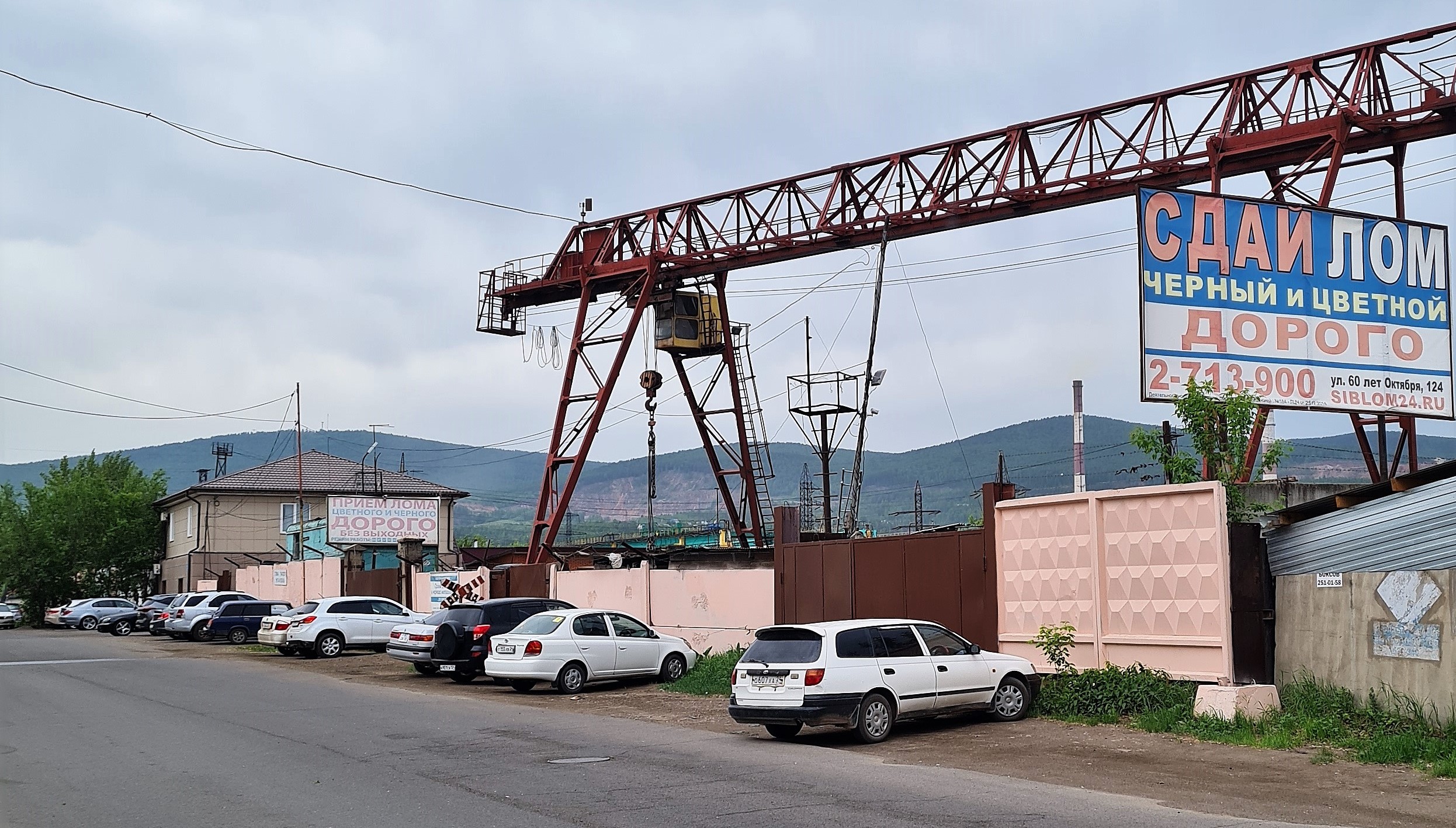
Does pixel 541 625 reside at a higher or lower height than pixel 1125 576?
lower

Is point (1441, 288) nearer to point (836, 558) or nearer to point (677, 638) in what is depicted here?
point (836, 558)

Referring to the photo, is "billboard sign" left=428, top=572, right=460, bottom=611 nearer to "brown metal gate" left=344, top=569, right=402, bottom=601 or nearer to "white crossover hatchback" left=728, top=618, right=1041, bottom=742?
"brown metal gate" left=344, top=569, right=402, bottom=601

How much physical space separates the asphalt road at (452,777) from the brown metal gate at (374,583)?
22.3 m

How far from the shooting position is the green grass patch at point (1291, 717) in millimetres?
12609

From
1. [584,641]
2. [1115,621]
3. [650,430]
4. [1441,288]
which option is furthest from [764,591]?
[650,430]

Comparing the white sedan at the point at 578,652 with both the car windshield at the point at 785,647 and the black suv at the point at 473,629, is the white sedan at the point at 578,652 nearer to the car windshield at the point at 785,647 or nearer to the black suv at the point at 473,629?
the black suv at the point at 473,629

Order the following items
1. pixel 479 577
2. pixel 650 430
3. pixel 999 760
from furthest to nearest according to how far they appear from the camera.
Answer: pixel 650 430 → pixel 479 577 → pixel 999 760

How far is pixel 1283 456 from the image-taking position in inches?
746

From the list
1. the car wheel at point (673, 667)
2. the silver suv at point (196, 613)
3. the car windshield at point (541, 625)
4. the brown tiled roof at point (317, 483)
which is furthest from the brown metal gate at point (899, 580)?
the brown tiled roof at point (317, 483)

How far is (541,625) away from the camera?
2267 centimetres

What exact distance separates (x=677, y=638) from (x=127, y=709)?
9.82m

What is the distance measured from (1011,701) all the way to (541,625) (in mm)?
9365

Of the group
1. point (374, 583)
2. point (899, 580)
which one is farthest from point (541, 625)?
point (374, 583)

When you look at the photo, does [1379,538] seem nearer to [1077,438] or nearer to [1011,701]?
[1011,701]
